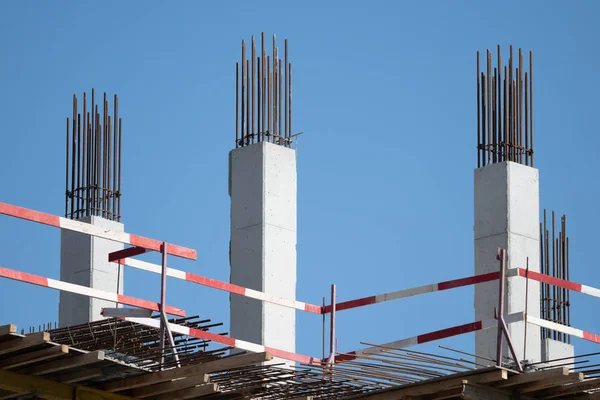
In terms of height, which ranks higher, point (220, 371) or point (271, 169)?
point (271, 169)

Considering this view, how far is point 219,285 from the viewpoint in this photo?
15.4m

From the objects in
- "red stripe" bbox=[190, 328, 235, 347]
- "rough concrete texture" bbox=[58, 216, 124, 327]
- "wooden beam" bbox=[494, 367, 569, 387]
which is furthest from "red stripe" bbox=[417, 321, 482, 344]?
"rough concrete texture" bbox=[58, 216, 124, 327]

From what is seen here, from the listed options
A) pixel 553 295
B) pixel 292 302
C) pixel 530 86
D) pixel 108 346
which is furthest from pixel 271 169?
pixel 553 295

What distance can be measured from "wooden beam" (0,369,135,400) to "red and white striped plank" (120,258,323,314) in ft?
5.73

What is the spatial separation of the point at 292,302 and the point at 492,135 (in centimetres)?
446

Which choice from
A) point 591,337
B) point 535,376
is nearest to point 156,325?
point 535,376

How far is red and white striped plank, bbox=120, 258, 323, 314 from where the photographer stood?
15.1m

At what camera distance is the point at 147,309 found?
14.0m

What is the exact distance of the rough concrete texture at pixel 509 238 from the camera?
18.0 metres

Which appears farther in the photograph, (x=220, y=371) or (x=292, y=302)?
(x=292, y=302)

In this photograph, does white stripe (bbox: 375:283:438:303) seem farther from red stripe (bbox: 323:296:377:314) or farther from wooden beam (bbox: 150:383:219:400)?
wooden beam (bbox: 150:383:219:400)

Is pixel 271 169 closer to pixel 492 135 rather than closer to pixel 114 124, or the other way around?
pixel 492 135

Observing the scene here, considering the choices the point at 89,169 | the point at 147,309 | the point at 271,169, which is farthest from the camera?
the point at 89,169

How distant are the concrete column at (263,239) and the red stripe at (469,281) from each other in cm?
306
